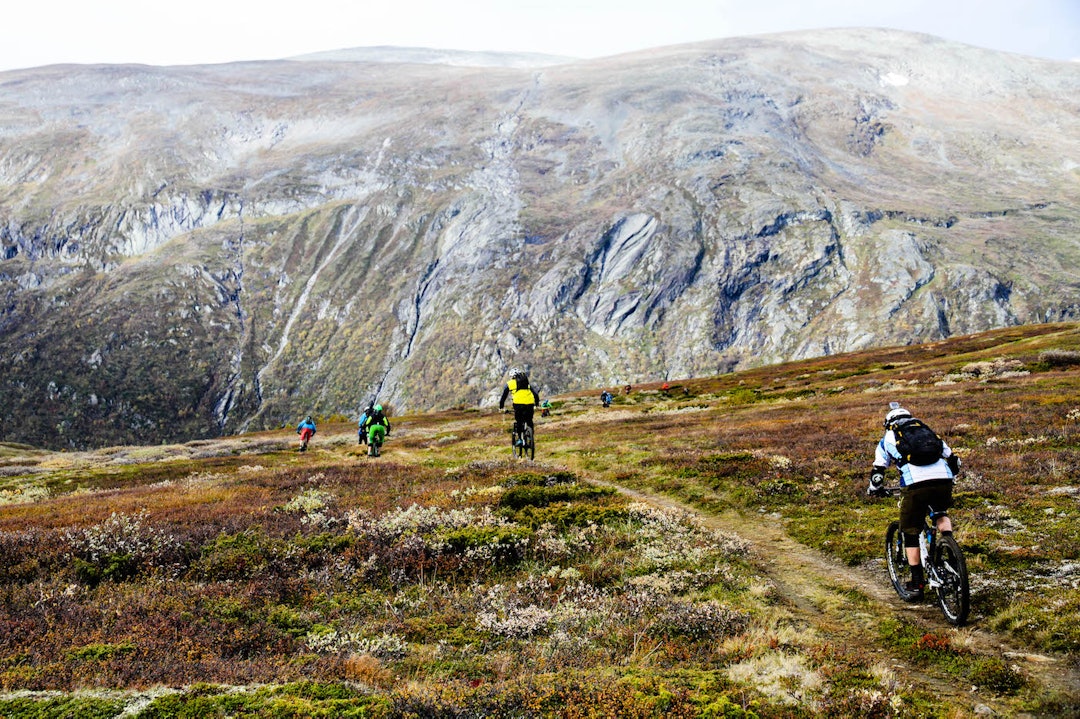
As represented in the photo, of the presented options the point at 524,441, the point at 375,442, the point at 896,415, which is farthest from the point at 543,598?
the point at 375,442

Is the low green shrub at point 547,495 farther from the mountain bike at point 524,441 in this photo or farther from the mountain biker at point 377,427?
the mountain biker at point 377,427

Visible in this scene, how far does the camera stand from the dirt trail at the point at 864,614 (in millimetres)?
7719

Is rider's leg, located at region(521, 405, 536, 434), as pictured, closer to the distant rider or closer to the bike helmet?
the distant rider

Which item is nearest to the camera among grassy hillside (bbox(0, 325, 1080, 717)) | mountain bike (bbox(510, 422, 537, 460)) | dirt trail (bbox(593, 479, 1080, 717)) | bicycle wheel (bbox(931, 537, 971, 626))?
grassy hillside (bbox(0, 325, 1080, 717))

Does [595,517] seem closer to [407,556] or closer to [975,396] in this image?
[407,556]

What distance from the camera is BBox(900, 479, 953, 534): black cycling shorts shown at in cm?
1061

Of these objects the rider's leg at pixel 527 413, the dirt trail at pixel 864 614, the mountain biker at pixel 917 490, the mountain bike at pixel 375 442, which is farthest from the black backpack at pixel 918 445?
the mountain bike at pixel 375 442

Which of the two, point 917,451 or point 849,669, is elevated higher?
point 917,451

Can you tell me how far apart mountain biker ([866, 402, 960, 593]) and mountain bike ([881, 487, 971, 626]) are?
123mm

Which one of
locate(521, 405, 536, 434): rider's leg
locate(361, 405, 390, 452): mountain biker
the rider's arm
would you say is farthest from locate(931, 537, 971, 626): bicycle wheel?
locate(361, 405, 390, 452): mountain biker

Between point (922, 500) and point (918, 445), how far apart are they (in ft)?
3.40

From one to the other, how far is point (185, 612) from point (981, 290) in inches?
8649

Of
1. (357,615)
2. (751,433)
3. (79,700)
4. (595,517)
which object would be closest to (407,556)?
(357,615)

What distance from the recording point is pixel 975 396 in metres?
34.7
